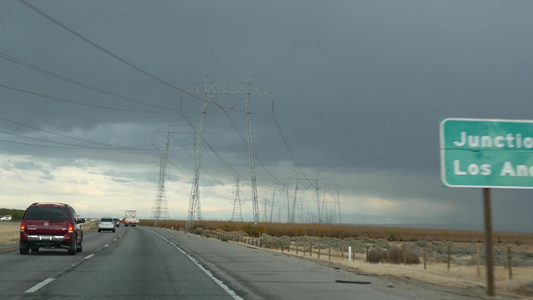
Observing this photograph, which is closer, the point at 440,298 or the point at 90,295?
the point at 90,295

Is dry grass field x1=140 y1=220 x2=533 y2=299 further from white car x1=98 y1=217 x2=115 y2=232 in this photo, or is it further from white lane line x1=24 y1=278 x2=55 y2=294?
white car x1=98 y1=217 x2=115 y2=232

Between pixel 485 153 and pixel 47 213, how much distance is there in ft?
61.1

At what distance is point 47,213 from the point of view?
22594mm

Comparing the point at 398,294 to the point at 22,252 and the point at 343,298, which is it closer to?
the point at 343,298

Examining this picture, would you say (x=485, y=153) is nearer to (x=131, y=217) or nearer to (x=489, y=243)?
(x=489, y=243)

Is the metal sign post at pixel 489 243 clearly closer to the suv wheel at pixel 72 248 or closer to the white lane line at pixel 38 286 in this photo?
the white lane line at pixel 38 286

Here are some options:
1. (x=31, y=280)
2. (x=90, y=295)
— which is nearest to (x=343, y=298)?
(x=90, y=295)

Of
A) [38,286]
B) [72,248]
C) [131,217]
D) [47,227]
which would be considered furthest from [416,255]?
[131,217]

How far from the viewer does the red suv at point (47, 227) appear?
22172mm

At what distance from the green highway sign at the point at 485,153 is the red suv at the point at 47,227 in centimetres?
1702

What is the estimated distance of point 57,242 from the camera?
22359 millimetres

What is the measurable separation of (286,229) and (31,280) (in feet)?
293

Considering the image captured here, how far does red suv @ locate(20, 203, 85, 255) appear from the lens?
2217 centimetres

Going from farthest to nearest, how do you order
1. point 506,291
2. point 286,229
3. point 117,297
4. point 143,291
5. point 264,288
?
1. point 286,229
2. point 506,291
3. point 264,288
4. point 143,291
5. point 117,297
